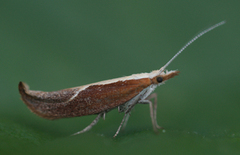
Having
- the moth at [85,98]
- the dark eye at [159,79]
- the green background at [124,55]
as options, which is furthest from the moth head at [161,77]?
the green background at [124,55]

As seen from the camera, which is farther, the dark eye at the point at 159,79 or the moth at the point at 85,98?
the dark eye at the point at 159,79

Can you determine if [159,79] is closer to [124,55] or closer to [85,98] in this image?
[85,98]

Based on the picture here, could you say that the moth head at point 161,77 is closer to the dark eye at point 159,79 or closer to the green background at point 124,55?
the dark eye at point 159,79

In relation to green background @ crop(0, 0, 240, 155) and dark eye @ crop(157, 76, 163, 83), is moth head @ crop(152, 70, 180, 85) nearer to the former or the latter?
dark eye @ crop(157, 76, 163, 83)

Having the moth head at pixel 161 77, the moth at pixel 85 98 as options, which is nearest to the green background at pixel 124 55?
the moth at pixel 85 98

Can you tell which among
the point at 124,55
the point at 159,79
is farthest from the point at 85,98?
the point at 124,55

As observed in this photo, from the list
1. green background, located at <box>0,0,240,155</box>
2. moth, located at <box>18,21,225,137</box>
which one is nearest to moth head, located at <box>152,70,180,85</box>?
moth, located at <box>18,21,225,137</box>

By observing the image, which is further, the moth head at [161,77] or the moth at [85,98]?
the moth head at [161,77]

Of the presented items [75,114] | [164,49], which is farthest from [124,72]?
[75,114]
